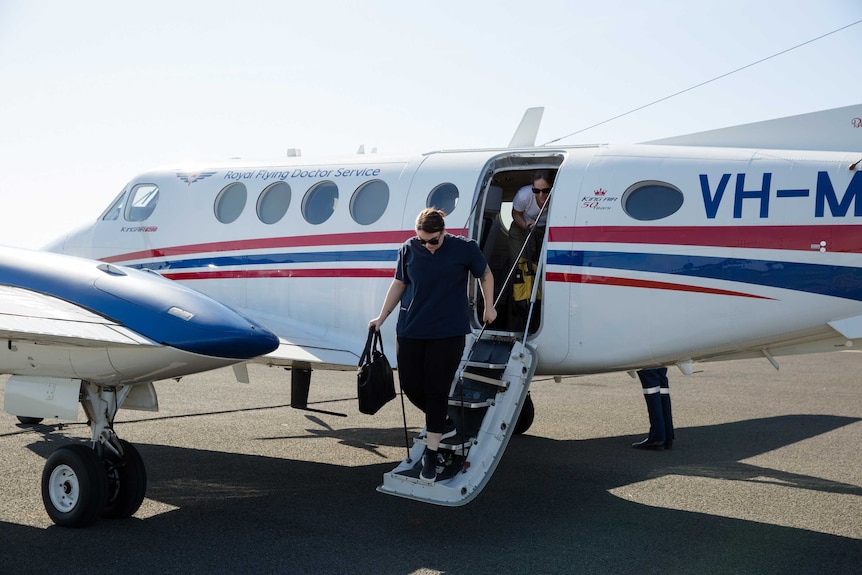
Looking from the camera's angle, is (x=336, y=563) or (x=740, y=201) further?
(x=740, y=201)

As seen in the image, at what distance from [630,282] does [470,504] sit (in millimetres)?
2452

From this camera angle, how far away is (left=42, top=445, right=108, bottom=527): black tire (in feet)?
22.8

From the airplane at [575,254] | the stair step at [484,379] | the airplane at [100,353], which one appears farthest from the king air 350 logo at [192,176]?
the stair step at [484,379]

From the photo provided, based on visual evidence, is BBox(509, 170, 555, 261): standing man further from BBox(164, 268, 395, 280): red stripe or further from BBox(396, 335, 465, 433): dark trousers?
BBox(396, 335, 465, 433): dark trousers

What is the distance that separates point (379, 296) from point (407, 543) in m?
3.12

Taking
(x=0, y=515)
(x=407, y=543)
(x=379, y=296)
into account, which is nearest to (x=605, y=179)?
(x=379, y=296)

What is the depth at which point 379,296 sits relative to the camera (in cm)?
→ 910

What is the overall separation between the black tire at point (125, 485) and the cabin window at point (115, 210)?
4.92 m

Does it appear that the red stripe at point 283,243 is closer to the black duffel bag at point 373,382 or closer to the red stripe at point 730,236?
the red stripe at point 730,236

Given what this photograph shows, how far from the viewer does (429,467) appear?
6.86 metres

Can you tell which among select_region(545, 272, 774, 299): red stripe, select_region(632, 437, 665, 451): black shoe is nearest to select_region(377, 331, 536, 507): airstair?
select_region(545, 272, 774, 299): red stripe

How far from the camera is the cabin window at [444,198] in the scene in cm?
905

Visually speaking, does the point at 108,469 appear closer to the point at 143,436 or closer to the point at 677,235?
the point at 143,436

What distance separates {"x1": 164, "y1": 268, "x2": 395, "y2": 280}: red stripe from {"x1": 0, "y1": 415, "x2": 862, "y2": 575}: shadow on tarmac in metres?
2.04
